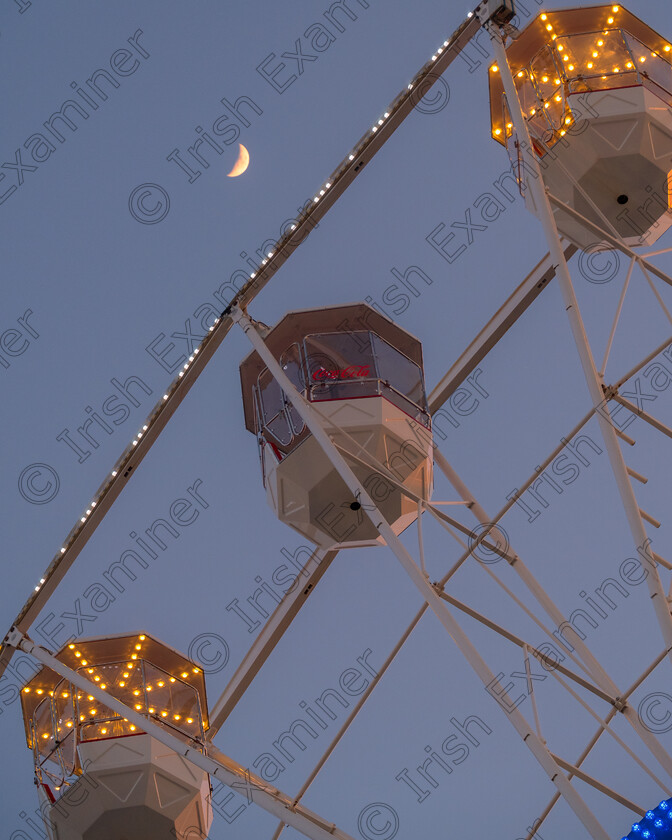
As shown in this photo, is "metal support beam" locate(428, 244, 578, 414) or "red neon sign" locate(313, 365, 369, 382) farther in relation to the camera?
"red neon sign" locate(313, 365, 369, 382)

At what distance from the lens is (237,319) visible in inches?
637

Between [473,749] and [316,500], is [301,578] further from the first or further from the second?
[473,749]

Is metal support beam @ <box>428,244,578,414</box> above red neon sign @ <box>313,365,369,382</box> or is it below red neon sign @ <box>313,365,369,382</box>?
above

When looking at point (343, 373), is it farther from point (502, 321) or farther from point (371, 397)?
point (502, 321)

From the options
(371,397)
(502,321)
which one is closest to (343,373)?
(371,397)

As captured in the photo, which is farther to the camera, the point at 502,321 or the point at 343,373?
the point at 343,373

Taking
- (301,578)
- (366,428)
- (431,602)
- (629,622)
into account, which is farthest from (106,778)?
(629,622)

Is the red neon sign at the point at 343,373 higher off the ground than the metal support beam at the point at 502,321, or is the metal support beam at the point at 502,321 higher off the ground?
the metal support beam at the point at 502,321

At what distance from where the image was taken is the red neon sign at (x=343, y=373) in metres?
16.6

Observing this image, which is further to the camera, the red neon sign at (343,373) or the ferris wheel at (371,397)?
the red neon sign at (343,373)

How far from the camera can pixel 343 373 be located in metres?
16.8

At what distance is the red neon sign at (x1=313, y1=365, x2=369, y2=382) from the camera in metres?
16.6

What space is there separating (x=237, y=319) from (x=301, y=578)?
3703 mm

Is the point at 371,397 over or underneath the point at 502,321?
underneath
